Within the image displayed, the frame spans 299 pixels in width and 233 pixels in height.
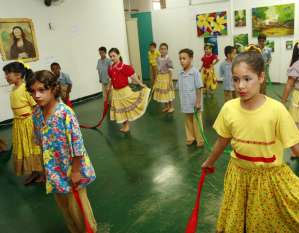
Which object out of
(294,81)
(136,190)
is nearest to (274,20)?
(294,81)

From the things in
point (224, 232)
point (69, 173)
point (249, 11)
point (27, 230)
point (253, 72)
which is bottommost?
point (27, 230)

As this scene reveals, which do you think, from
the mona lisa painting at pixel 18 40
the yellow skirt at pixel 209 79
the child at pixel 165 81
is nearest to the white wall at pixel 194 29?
Answer: the yellow skirt at pixel 209 79

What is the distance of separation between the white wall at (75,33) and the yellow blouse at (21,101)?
12.8ft

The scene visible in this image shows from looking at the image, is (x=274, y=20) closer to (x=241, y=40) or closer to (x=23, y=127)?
(x=241, y=40)

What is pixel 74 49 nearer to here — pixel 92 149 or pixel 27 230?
pixel 92 149

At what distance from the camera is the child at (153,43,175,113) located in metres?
6.69

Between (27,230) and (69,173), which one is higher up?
(69,173)

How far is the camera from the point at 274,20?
26.4 feet

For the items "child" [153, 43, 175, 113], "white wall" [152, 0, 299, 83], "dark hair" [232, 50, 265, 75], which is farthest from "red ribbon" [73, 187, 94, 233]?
"white wall" [152, 0, 299, 83]

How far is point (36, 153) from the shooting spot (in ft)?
11.9

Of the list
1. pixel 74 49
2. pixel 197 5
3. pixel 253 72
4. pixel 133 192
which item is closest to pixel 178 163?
pixel 133 192

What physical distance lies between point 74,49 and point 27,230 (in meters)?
6.62

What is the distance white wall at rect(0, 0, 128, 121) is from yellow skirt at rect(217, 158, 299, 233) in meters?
6.48

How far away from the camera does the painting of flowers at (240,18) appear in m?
8.70
